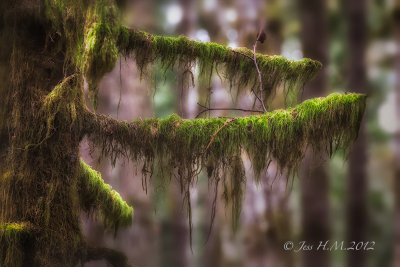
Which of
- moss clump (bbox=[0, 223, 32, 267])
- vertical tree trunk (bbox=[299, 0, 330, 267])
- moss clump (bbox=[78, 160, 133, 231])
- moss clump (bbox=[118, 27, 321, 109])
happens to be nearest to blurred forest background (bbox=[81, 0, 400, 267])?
vertical tree trunk (bbox=[299, 0, 330, 267])

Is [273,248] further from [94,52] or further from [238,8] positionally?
[94,52]

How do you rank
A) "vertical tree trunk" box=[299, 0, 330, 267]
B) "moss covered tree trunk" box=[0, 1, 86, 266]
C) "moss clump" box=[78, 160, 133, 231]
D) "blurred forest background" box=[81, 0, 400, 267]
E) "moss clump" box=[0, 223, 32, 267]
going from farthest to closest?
"blurred forest background" box=[81, 0, 400, 267] → "vertical tree trunk" box=[299, 0, 330, 267] → "moss clump" box=[78, 160, 133, 231] → "moss covered tree trunk" box=[0, 1, 86, 266] → "moss clump" box=[0, 223, 32, 267]

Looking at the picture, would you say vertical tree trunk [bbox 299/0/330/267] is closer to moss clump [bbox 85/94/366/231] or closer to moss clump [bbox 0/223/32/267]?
moss clump [bbox 85/94/366/231]

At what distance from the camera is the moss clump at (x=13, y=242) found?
9.84 ft

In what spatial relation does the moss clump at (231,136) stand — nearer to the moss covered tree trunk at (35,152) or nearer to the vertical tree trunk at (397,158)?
the moss covered tree trunk at (35,152)

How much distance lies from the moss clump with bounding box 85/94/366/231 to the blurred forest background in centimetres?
453

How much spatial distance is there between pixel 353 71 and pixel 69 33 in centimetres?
791

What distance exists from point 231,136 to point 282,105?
542cm

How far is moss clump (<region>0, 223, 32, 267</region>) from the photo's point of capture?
9.84 feet

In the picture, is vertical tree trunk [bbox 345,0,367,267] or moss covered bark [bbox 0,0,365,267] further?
vertical tree trunk [bbox 345,0,367,267]

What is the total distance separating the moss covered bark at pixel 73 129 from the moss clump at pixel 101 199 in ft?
1.85

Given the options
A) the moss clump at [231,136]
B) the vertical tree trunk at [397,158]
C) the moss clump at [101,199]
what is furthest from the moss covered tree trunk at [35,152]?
the vertical tree trunk at [397,158]

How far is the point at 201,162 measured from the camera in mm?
3377

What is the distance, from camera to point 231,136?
11.1ft
